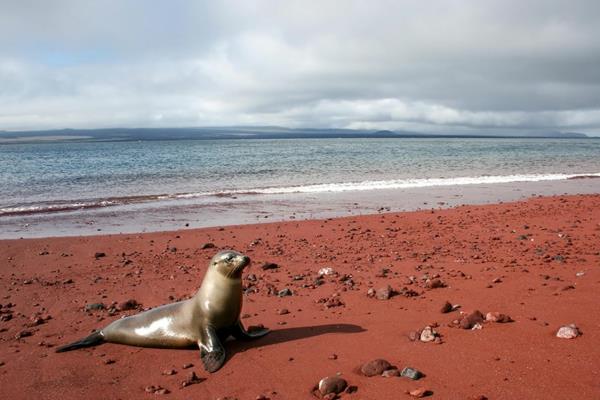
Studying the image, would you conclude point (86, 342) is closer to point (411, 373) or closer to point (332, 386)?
point (332, 386)

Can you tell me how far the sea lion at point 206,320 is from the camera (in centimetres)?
698

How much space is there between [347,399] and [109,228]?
14.7m

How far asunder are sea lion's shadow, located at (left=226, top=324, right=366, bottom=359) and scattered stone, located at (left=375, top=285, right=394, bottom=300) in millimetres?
1313

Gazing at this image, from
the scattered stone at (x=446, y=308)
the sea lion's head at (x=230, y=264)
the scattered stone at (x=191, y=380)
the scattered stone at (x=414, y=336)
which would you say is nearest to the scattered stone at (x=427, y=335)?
the scattered stone at (x=414, y=336)

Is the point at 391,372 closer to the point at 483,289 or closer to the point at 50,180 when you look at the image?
the point at 483,289

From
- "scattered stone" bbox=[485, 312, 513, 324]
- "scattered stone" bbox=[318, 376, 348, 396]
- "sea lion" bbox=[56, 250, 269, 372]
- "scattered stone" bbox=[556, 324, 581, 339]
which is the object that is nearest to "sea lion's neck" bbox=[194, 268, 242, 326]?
"sea lion" bbox=[56, 250, 269, 372]

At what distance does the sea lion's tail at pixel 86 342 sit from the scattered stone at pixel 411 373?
433cm

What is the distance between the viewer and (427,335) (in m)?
6.59

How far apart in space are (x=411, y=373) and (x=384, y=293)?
10.2ft

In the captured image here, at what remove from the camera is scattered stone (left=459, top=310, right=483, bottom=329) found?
22.3 feet

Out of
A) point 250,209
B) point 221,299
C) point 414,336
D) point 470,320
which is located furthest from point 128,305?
point 250,209

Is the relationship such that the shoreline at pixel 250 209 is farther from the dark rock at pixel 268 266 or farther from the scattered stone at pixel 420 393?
the scattered stone at pixel 420 393

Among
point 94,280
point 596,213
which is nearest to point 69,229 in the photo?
point 94,280

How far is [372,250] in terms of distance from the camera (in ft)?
41.1
